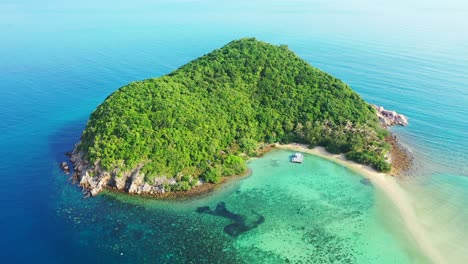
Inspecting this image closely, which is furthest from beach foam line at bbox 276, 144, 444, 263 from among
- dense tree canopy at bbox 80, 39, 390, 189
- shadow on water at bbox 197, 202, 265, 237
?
shadow on water at bbox 197, 202, 265, 237

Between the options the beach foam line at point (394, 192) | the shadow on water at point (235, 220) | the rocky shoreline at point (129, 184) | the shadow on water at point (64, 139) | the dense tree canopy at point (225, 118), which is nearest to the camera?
the beach foam line at point (394, 192)

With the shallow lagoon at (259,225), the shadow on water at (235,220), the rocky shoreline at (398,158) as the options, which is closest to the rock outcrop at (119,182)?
the shallow lagoon at (259,225)

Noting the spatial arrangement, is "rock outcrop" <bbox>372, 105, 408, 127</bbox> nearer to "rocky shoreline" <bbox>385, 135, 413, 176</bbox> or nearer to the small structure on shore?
"rocky shoreline" <bbox>385, 135, 413, 176</bbox>

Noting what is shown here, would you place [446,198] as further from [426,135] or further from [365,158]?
[426,135]

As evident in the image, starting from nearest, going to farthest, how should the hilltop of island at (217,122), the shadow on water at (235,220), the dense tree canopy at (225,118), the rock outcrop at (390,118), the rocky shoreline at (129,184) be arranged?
the shadow on water at (235,220) → the rocky shoreline at (129,184) → the hilltop of island at (217,122) → the dense tree canopy at (225,118) → the rock outcrop at (390,118)

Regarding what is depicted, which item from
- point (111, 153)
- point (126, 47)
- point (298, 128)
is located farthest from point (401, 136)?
point (126, 47)

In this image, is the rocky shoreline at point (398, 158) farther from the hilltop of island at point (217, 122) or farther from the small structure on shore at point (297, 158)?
the small structure on shore at point (297, 158)
